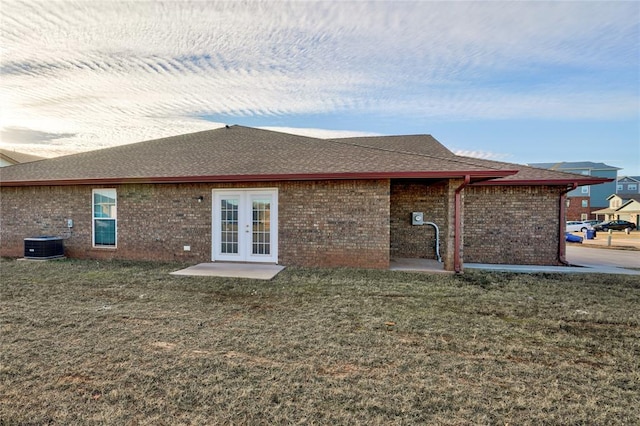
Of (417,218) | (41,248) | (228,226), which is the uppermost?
(417,218)

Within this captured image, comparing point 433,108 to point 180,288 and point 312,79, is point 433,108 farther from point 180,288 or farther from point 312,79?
point 180,288

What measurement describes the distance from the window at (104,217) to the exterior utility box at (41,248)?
1121 mm

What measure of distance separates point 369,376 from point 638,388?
2.51 m

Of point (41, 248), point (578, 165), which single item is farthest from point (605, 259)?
point (578, 165)

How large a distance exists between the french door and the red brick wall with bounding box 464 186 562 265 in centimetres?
601

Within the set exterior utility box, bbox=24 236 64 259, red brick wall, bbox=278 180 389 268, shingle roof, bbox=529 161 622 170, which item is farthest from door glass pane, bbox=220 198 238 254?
shingle roof, bbox=529 161 622 170

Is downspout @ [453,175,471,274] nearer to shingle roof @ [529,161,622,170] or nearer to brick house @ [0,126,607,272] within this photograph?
brick house @ [0,126,607,272]

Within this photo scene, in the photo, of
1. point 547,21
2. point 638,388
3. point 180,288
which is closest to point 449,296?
point 638,388

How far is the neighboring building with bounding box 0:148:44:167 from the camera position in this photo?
78.7ft

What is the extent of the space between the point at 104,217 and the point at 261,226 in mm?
5279

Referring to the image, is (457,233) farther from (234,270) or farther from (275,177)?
(234,270)

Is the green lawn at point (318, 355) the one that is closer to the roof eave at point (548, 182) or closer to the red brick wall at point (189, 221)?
the red brick wall at point (189, 221)

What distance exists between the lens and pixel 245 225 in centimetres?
925

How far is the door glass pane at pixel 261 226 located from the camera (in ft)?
29.8
